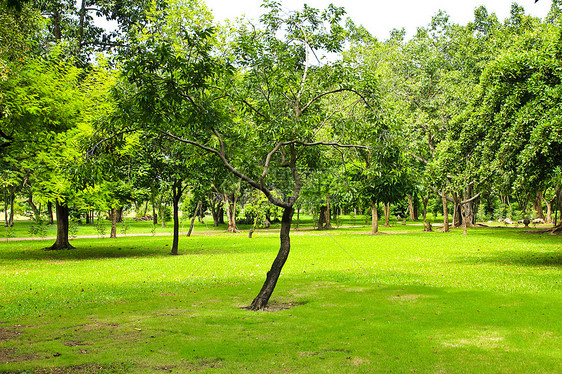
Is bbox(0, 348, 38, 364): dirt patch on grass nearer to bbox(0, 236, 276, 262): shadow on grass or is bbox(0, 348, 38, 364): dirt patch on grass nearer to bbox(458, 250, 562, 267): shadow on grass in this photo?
bbox(0, 236, 276, 262): shadow on grass

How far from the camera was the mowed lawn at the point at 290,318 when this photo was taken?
7.07 meters

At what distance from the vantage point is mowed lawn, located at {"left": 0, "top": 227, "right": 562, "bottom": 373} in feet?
23.2

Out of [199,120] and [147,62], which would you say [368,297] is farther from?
[147,62]

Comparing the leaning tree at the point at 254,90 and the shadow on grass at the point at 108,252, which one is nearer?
the leaning tree at the point at 254,90

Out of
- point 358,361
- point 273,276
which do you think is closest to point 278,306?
point 273,276

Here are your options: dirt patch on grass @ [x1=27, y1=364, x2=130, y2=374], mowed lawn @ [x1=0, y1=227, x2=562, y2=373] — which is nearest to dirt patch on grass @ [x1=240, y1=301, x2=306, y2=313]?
mowed lawn @ [x1=0, y1=227, x2=562, y2=373]

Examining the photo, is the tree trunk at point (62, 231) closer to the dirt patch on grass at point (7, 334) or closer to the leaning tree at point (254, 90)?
the leaning tree at point (254, 90)

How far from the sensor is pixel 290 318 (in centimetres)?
1034

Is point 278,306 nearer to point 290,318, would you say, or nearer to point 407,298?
point 290,318

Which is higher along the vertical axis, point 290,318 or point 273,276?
point 273,276

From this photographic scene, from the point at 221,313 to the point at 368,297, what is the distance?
168 inches

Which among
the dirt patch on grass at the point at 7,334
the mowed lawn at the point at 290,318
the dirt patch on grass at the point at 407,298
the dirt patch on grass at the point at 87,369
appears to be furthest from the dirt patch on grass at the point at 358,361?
the dirt patch on grass at the point at 7,334

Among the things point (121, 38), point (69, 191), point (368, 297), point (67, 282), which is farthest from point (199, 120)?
point (121, 38)

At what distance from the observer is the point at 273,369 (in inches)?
267
